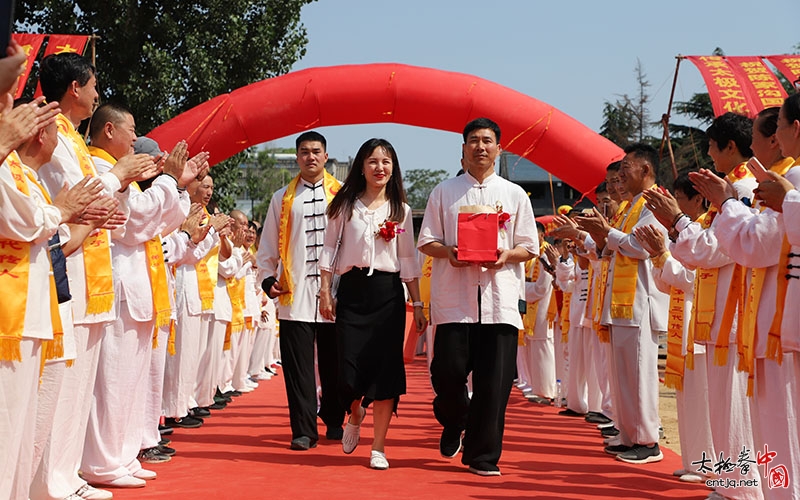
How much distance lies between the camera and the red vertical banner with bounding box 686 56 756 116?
11.0 metres

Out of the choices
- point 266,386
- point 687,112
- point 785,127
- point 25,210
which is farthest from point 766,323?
point 687,112

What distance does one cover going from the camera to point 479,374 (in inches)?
241

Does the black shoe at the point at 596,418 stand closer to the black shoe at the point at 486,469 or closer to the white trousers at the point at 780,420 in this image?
the black shoe at the point at 486,469

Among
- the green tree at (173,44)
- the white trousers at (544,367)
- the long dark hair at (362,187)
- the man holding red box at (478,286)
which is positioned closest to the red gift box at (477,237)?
the man holding red box at (478,286)

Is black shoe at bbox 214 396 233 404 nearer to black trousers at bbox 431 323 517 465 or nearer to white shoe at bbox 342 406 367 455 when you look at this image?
white shoe at bbox 342 406 367 455

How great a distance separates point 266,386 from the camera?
13016 millimetres

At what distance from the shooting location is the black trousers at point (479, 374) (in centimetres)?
601

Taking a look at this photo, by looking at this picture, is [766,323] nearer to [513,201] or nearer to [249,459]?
[513,201]

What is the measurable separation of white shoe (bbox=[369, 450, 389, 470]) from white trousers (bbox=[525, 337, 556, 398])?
18.0 feet

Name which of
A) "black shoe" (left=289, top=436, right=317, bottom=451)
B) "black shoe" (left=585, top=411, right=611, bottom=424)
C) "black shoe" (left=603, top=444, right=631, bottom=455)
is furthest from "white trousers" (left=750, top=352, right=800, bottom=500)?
"black shoe" (left=585, top=411, right=611, bottom=424)

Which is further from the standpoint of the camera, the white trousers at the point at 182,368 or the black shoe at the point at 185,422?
the black shoe at the point at 185,422

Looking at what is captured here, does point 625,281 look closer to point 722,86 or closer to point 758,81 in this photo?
point 722,86

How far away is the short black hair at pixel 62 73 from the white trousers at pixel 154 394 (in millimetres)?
1873

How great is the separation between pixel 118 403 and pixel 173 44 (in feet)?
42.0
